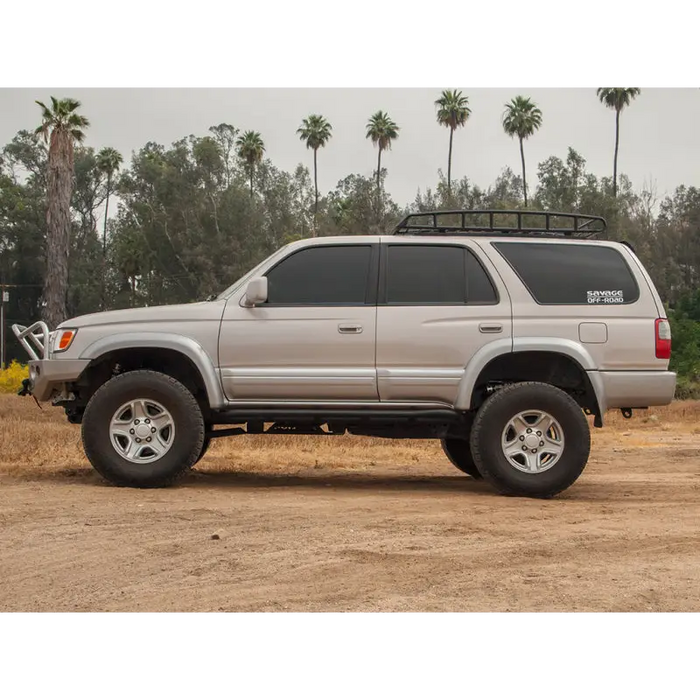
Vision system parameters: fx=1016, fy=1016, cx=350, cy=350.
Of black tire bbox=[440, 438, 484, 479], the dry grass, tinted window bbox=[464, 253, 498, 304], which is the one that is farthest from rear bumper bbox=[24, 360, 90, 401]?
black tire bbox=[440, 438, 484, 479]

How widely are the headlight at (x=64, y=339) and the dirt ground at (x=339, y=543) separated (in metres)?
1.10

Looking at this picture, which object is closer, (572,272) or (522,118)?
(572,272)

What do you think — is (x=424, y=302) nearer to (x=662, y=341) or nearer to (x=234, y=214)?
(x=662, y=341)

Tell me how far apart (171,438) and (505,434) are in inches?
104

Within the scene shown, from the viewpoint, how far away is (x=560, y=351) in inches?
317

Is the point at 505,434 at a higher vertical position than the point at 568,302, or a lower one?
lower

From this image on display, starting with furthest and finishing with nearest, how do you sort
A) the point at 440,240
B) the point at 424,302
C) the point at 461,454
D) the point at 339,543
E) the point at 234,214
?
the point at 234,214 < the point at 461,454 < the point at 440,240 < the point at 424,302 < the point at 339,543

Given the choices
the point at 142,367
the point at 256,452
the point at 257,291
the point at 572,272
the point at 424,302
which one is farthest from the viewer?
the point at 256,452

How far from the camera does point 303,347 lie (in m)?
8.12

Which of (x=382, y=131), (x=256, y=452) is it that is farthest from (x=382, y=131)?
(x=256, y=452)

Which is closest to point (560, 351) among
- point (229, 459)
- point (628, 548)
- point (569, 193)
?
point (628, 548)

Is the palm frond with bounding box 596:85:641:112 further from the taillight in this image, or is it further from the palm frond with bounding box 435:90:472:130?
the taillight

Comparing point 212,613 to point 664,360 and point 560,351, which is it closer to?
point 560,351

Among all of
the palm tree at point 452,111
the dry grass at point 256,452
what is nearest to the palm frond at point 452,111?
the palm tree at point 452,111
